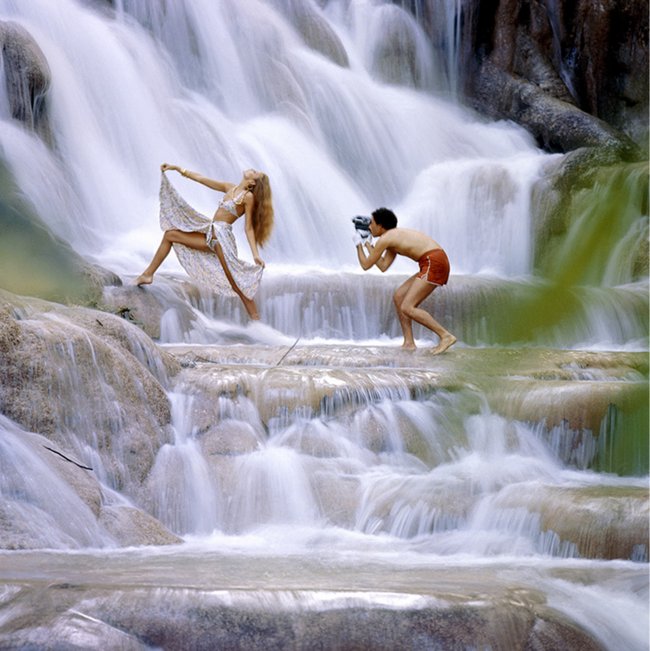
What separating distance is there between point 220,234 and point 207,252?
28 centimetres

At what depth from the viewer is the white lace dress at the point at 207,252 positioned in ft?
26.2

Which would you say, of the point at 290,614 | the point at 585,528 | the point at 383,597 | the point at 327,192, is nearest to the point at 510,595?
the point at 383,597

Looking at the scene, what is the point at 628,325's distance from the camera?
8.59 meters

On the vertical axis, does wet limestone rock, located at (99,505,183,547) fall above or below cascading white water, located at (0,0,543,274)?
below

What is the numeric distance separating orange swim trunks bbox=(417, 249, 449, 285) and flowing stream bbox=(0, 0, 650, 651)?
0.56m

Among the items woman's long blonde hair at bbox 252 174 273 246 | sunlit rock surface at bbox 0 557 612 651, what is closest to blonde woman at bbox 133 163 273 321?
woman's long blonde hair at bbox 252 174 273 246

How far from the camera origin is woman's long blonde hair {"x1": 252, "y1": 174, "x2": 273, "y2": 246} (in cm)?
803

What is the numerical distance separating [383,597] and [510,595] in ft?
1.49

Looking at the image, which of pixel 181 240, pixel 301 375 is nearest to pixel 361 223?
pixel 301 375

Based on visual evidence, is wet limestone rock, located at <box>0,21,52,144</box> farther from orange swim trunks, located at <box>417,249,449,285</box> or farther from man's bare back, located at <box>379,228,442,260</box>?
orange swim trunks, located at <box>417,249,449,285</box>

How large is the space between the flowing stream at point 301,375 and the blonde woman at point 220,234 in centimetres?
41

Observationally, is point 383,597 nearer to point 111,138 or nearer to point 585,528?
point 585,528

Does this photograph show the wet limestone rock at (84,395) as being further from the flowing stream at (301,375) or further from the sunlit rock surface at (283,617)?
the sunlit rock surface at (283,617)

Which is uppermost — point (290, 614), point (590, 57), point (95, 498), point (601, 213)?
point (590, 57)
